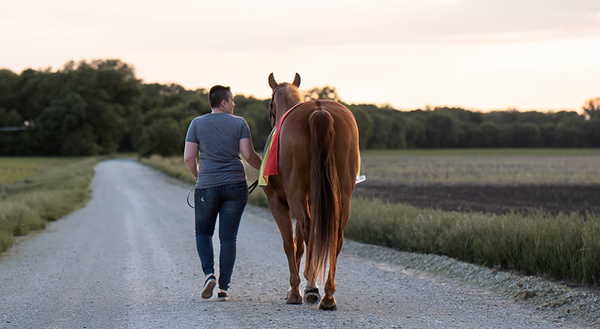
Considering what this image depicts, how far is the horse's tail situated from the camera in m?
4.23

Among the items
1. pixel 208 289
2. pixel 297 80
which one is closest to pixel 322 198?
pixel 208 289

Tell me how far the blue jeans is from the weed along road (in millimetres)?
370

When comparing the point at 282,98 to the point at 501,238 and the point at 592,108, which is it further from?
the point at 592,108

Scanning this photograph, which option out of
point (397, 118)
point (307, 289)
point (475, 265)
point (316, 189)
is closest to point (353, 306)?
point (307, 289)

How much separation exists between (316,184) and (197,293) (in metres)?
1.95

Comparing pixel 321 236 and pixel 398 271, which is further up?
pixel 321 236

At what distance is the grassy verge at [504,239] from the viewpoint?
5.25 m

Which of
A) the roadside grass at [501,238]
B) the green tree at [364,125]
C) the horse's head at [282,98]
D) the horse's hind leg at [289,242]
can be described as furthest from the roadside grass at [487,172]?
the green tree at [364,125]

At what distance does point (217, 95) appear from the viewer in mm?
4719

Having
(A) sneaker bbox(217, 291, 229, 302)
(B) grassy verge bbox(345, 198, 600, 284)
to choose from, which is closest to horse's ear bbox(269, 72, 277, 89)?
(A) sneaker bbox(217, 291, 229, 302)

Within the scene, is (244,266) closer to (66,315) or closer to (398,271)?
(398,271)

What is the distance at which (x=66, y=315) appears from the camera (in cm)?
438

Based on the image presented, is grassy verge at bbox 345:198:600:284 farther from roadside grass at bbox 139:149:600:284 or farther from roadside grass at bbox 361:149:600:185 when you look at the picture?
roadside grass at bbox 361:149:600:185

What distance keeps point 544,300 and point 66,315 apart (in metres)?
4.49
